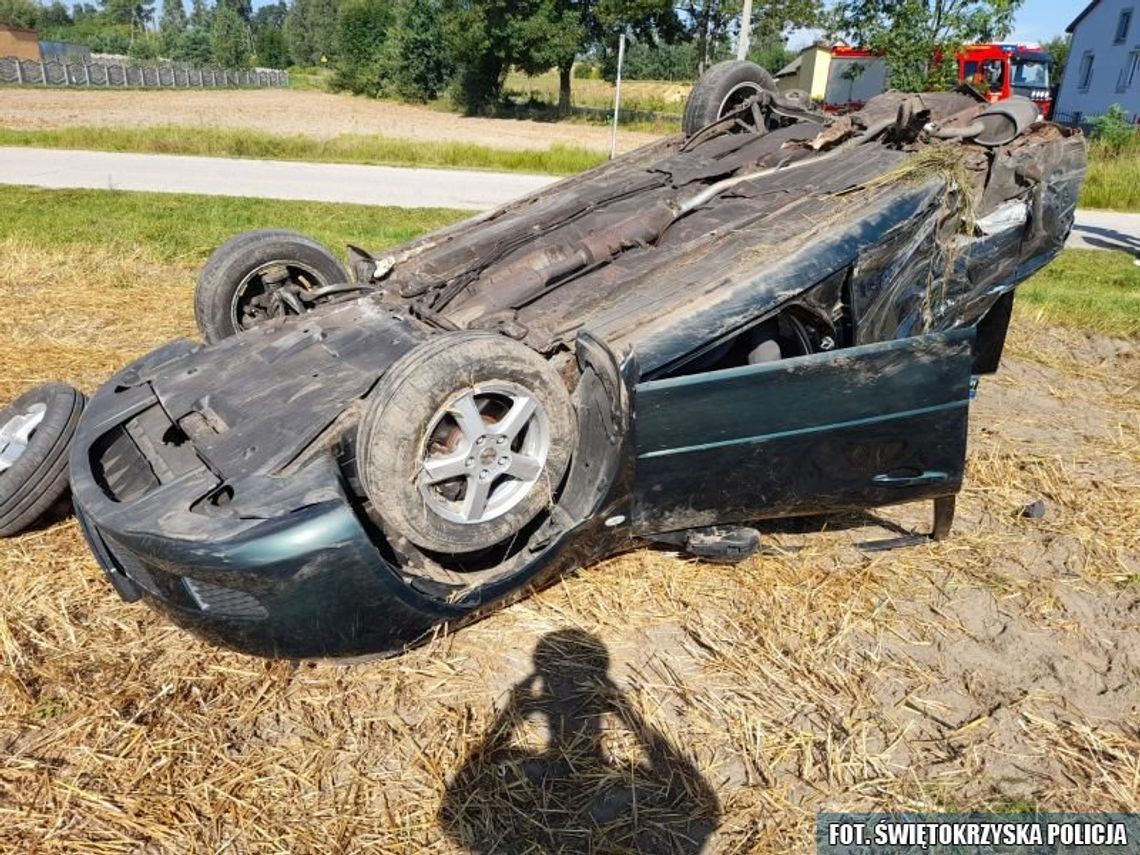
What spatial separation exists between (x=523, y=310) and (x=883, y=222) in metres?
1.50

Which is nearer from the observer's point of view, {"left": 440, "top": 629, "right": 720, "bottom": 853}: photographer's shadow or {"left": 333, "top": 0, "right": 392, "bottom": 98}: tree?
{"left": 440, "top": 629, "right": 720, "bottom": 853}: photographer's shadow

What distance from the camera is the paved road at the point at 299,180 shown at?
12.3 meters

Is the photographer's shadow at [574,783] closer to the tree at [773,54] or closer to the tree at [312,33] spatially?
the tree at [773,54]

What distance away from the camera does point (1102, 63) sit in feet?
104

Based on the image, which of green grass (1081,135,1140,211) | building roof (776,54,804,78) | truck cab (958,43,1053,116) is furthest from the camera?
building roof (776,54,804,78)

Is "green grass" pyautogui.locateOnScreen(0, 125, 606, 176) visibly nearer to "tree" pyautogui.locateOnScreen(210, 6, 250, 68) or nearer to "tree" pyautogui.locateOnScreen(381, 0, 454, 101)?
"tree" pyautogui.locateOnScreen(381, 0, 454, 101)

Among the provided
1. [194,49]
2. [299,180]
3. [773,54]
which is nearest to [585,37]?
[773,54]

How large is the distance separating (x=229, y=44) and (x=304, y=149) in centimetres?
6392

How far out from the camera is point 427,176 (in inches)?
616

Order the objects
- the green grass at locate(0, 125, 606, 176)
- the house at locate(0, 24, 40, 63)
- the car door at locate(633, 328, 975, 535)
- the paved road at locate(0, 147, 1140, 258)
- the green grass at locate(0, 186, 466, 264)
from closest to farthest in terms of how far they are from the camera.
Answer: the car door at locate(633, 328, 975, 535) < the green grass at locate(0, 186, 466, 264) < the paved road at locate(0, 147, 1140, 258) < the green grass at locate(0, 125, 606, 176) < the house at locate(0, 24, 40, 63)

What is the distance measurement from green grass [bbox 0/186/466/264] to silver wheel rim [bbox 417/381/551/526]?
6.38 meters

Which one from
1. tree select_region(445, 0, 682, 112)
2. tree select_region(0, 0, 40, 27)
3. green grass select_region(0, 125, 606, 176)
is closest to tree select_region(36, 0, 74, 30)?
tree select_region(0, 0, 40, 27)

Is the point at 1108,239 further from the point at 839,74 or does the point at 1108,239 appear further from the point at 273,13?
the point at 273,13

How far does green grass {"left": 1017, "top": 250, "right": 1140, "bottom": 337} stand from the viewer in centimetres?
682
